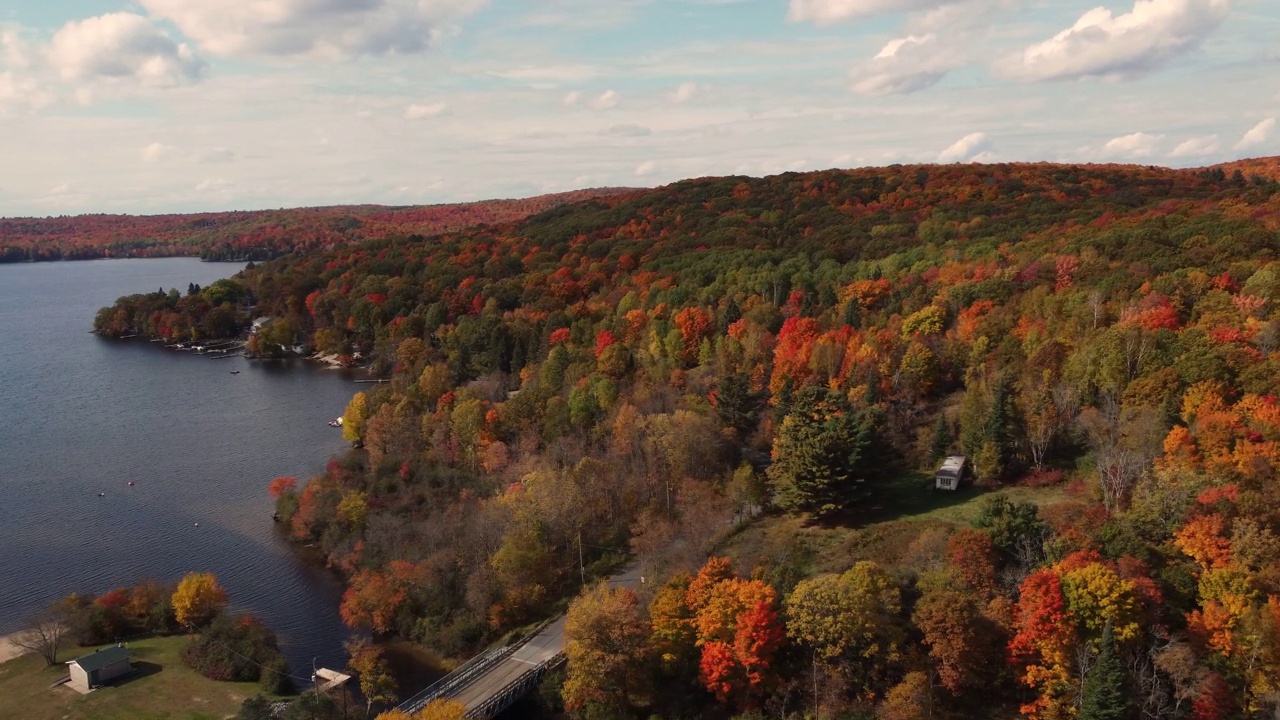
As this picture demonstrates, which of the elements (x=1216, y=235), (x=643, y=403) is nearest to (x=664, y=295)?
(x=643, y=403)

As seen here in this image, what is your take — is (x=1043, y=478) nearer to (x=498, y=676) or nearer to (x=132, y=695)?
(x=498, y=676)

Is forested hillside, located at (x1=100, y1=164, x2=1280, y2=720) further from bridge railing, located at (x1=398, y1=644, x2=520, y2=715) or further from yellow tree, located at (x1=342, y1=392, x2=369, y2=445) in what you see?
bridge railing, located at (x1=398, y1=644, x2=520, y2=715)

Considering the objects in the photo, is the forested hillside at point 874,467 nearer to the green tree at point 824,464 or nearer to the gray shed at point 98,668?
the green tree at point 824,464

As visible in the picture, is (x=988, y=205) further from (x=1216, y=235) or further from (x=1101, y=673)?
(x=1101, y=673)

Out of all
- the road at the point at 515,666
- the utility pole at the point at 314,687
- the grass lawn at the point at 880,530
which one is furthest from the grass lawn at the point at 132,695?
the grass lawn at the point at 880,530

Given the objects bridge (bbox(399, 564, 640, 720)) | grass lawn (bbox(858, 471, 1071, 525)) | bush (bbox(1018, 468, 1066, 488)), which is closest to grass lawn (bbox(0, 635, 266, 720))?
bridge (bbox(399, 564, 640, 720))
